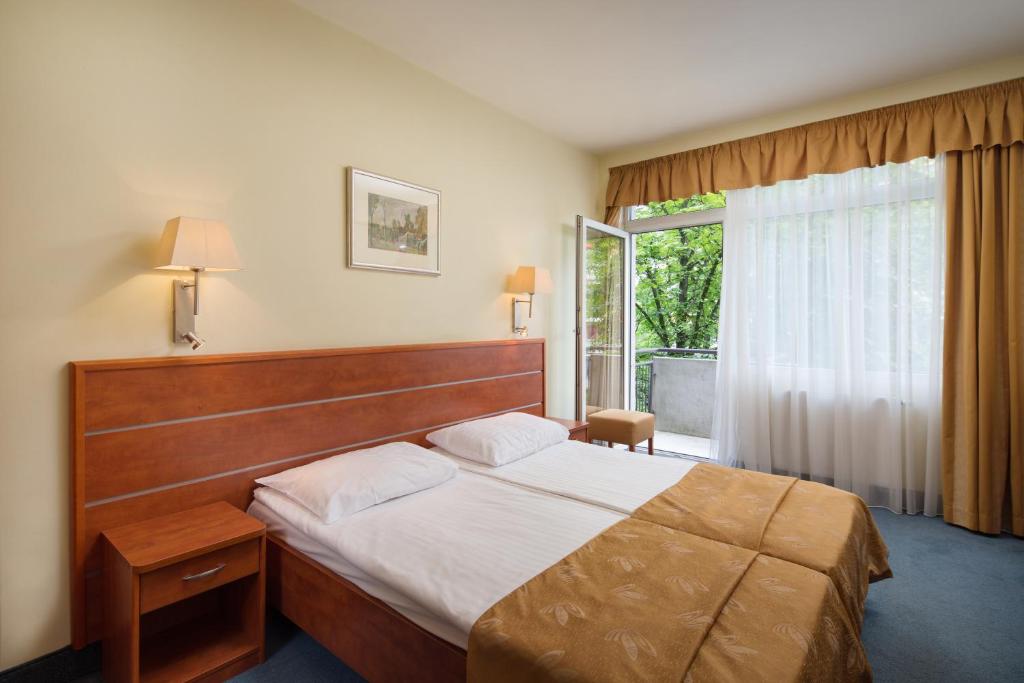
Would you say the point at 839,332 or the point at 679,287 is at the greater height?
the point at 679,287

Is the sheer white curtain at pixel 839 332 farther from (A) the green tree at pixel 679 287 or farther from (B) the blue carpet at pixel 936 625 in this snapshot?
(A) the green tree at pixel 679 287

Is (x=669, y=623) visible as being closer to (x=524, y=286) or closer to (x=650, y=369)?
(x=524, y=286)

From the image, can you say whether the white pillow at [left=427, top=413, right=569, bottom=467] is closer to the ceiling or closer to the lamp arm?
the lamp arm

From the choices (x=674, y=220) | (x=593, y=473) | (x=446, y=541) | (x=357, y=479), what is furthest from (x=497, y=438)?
(x=674, y=220)

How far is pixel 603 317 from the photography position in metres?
4.13

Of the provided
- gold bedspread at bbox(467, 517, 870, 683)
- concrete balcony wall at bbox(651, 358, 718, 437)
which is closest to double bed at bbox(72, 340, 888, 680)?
gold bedspread at bbox(467, 517, 870, 683)

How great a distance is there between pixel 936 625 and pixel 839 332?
6.23 feet

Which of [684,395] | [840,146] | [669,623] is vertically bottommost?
[669,623]

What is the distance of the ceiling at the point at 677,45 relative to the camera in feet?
7.66

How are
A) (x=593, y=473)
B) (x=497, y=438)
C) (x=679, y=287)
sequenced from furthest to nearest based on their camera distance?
1. (x=679, y=287)
2. (x=497, y=438)
3. (x=593, y=473)

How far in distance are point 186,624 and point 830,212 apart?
4.22 meters

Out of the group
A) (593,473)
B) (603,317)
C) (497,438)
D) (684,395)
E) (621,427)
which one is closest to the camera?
(593,473)

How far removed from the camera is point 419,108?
283 centimetres

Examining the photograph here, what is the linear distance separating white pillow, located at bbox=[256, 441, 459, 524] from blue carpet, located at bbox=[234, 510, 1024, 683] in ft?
1.73
